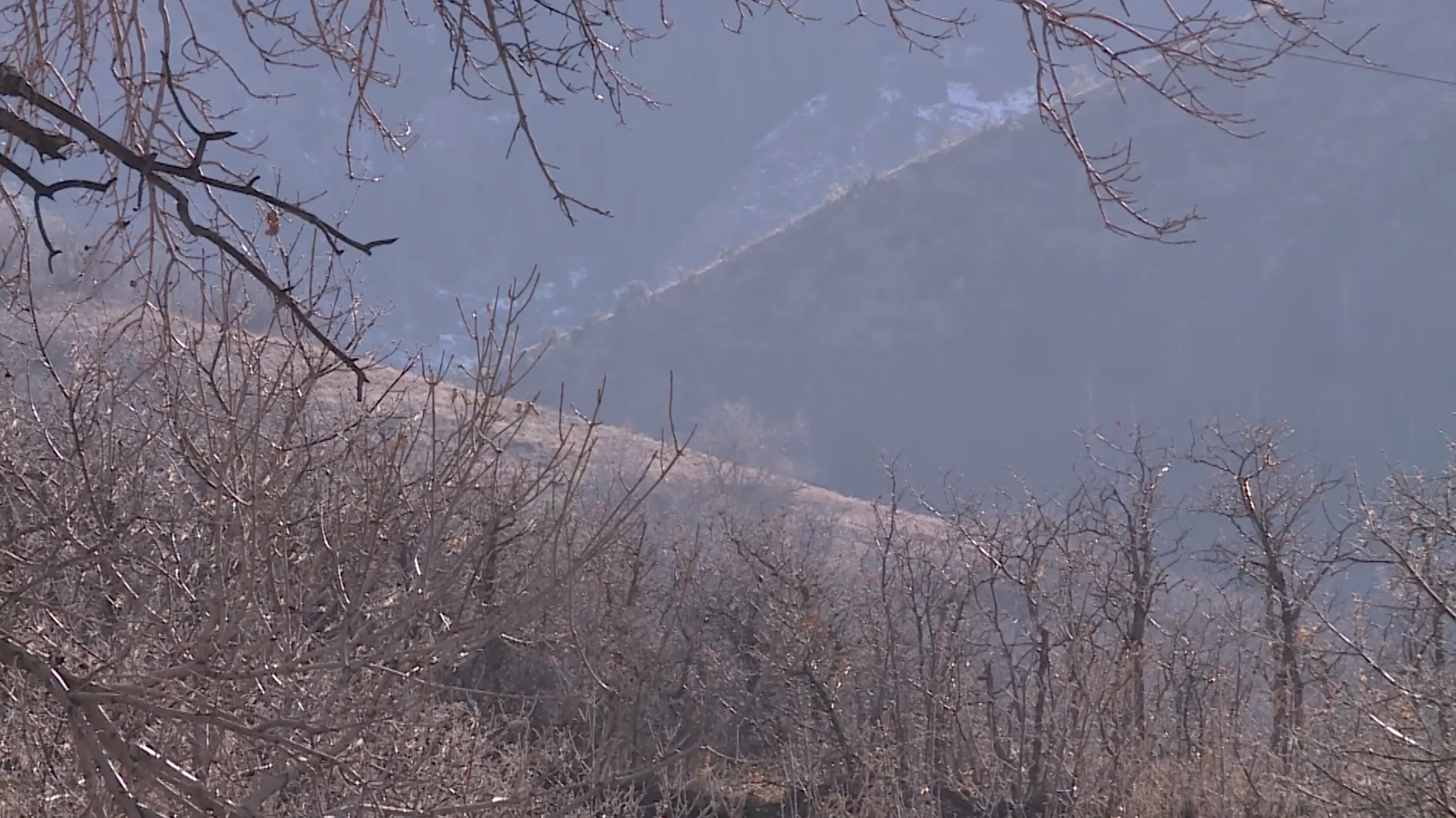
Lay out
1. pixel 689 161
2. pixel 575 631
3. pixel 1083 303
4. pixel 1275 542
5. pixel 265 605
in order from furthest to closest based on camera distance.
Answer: pixel 689 161
pixel 1083 303
pixel 1275 542
pixel 265 605
pixel 575 631

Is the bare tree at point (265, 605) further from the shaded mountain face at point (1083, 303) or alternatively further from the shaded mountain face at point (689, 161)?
the shaded mountain face at point (689, 161)

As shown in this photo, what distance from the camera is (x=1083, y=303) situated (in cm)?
7925

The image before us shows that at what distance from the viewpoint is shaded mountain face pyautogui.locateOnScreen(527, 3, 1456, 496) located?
70.3 m

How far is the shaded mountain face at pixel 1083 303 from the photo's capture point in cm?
7031

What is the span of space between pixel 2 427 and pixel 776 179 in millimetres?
114317

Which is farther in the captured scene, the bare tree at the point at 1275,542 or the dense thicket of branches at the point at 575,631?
the bare tree at the point at 1275,542

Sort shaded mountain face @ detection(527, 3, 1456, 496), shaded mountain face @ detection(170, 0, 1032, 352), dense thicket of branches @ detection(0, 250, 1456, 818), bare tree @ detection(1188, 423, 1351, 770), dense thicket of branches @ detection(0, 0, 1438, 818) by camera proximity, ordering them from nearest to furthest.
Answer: dense thicket of branches @ detection(0, 0, 1438, 818) → dense thicket of branches @ detection(0, 250, 1456, 818) → bare tree @ detection(1188, 423, 1351, 770) → shaded mountain face @ detection(527, 3, 1456, 496) → shaded mountain face @ detection(170, 0, 1032, 352)

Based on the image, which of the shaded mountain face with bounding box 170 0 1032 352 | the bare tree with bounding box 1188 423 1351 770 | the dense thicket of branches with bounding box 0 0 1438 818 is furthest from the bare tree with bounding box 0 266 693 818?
the shaded mountain face with bounding box 170 0 1032 352

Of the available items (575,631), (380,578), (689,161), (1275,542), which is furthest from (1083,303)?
(575,631)

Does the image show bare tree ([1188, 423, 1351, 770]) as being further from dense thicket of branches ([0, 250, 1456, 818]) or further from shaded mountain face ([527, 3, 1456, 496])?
shaded mountain face ([527, 3, 1456, 496])

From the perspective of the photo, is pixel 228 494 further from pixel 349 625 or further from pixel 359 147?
pixel 359 147

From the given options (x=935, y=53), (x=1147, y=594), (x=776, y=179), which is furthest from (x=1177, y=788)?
(x=776, y=179)

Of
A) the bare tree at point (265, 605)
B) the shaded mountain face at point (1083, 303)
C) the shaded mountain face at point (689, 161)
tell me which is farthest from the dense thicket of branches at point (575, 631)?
the shaded mountain face at point (689, 161)

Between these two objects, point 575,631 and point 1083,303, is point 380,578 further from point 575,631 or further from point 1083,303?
point 1083,303
